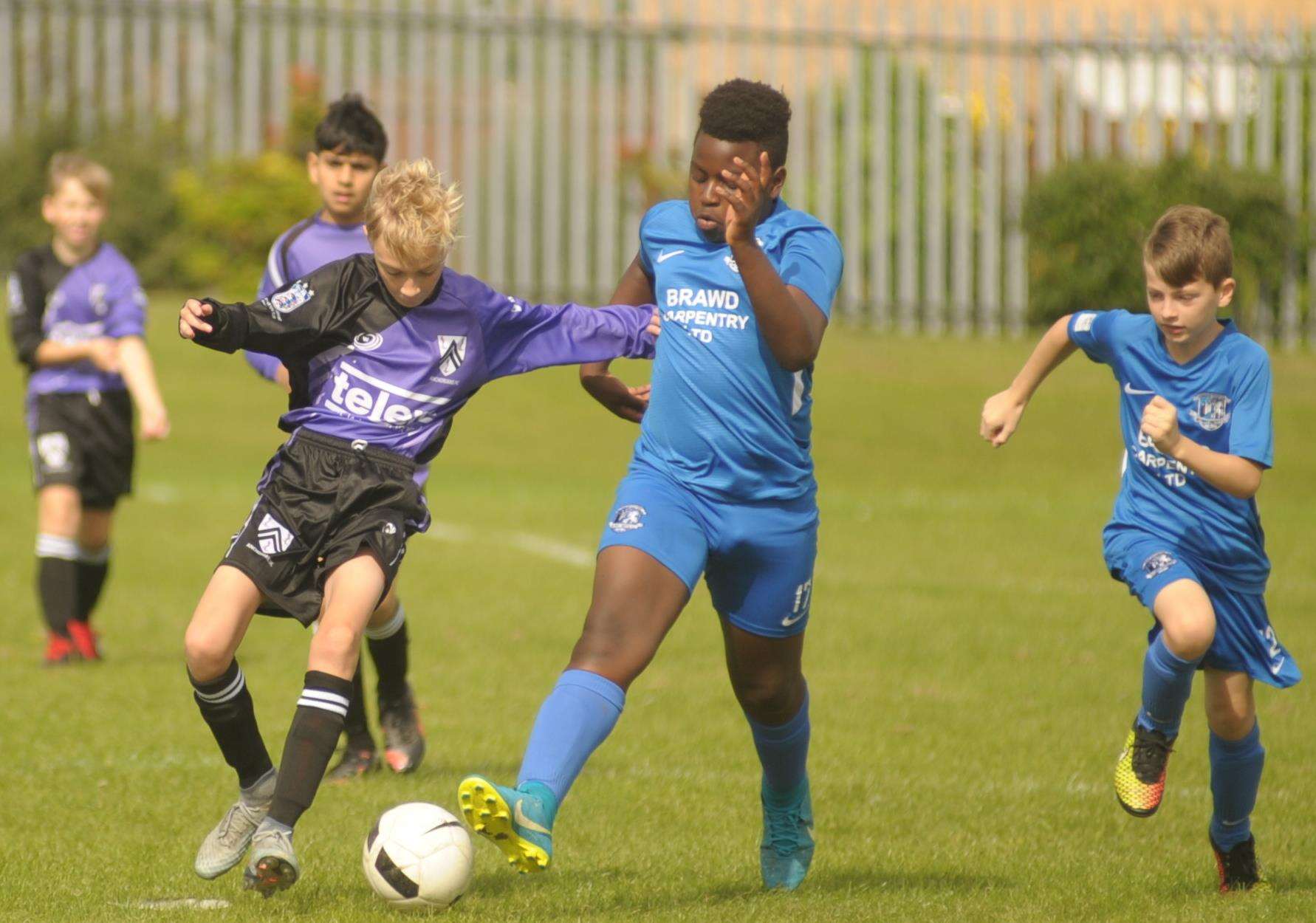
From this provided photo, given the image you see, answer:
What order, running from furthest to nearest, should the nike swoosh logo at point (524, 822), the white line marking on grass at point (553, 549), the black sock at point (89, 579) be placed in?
the white line marking on grass at point (553, 549) < the black sock at point (89, 579) < the nike swoosh logo at point (524, 822)

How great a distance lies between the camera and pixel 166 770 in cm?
647

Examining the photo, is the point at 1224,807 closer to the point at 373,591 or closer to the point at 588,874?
the point at 588,874

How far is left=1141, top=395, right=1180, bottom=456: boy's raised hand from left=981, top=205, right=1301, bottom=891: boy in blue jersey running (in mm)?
300

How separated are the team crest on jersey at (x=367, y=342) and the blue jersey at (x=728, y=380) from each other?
2.55 feet

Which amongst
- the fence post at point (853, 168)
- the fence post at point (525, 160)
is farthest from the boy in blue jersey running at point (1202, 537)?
the fence post at point (525, 160)

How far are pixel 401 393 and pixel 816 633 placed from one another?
16.5 ft

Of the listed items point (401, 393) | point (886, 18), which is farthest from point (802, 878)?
point (886, 18)

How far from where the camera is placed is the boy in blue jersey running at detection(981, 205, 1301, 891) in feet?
16.0

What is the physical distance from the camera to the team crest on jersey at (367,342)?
194 inches

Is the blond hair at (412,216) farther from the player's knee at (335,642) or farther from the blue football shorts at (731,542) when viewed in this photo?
the player's knee at (335,642)

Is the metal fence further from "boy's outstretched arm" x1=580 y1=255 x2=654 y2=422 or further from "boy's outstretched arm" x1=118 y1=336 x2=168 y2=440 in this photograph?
"boy's outstretched arm" x1=580 y1=255 x2=654 y2=422

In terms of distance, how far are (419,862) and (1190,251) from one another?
2.62 meters

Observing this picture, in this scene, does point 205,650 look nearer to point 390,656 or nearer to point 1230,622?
point 390,656

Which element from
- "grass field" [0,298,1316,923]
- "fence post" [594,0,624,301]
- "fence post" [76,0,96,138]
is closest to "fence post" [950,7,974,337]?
"fence post" [594,0,624,301]
